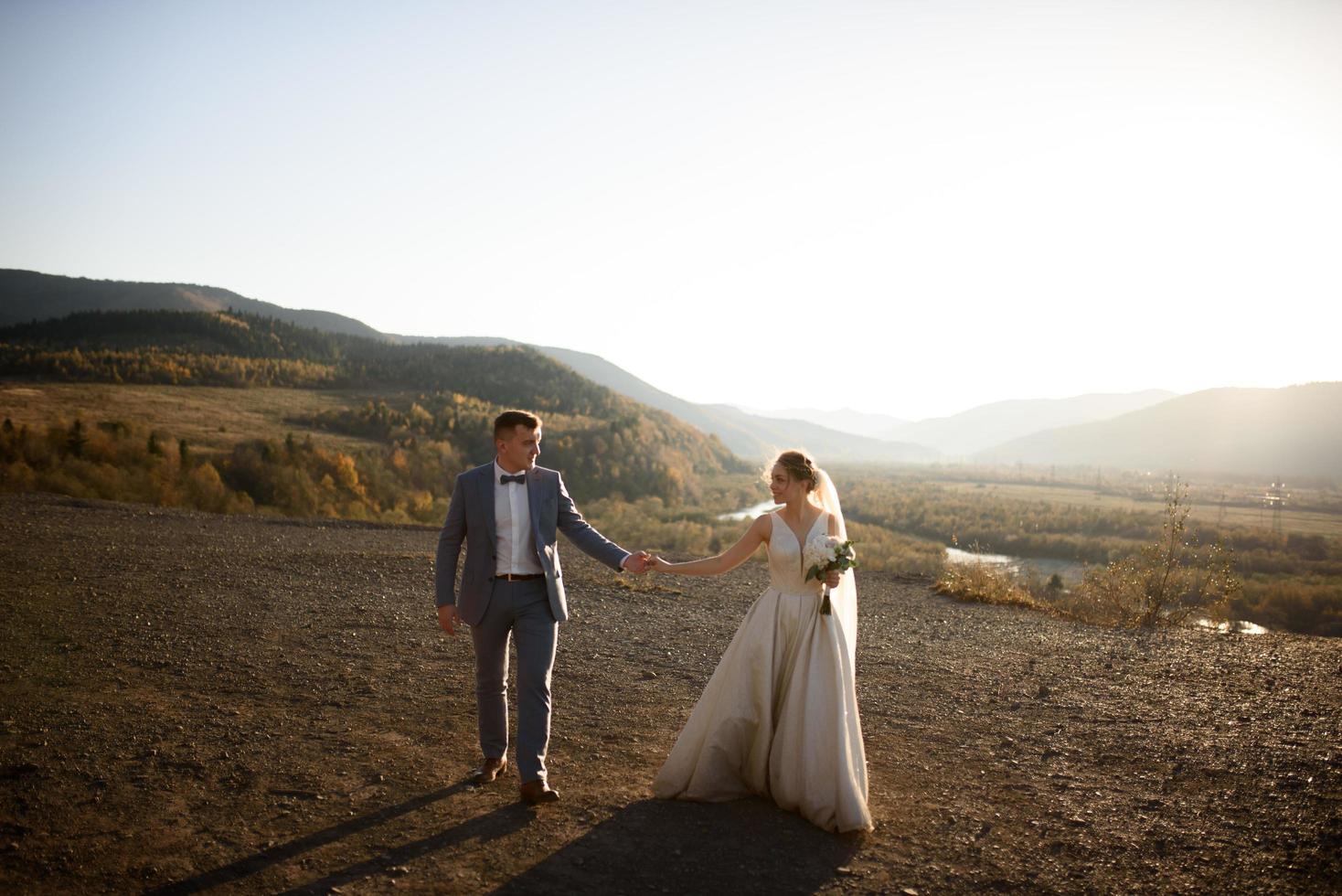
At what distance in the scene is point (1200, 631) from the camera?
479 inches

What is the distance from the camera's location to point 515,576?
496 cm

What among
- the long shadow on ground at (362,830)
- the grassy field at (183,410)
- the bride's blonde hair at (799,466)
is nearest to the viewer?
the long shadow on ground at (362,830)

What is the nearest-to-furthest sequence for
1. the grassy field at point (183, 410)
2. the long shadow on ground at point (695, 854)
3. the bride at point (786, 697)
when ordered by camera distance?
the long shadow on ground at point (695, 854)
the bride at point (786, 697)
the grassy field at point (183, 410)

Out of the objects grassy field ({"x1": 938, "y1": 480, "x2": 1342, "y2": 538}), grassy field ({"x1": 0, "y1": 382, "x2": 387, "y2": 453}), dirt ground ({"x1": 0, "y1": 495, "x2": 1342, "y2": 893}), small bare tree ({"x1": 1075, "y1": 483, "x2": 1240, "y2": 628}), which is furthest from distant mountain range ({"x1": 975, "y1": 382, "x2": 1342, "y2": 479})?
grassy field ({"x1": 0, "y1": 382, "x2": 387, "y2": 453})

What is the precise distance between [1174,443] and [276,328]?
165014 mm

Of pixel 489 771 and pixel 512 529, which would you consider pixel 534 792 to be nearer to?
pixel 489 771

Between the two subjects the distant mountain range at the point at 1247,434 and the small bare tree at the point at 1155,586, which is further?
the distant mountain range at the point at 1247,434

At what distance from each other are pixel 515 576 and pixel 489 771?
1359mm

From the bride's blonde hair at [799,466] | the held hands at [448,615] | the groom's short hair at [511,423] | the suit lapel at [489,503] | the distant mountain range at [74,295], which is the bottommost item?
the held hands at [448,615]

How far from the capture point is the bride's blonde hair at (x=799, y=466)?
5.22 meters

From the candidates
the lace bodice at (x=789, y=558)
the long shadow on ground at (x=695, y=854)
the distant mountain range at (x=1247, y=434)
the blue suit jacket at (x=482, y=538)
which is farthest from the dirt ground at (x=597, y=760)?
the distant mountain range at (x=1247, y=434)

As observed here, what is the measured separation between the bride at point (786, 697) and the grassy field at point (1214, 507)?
51.8 feet

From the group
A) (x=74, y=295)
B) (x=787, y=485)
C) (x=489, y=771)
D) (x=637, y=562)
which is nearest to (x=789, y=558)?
(x=787, y=485)

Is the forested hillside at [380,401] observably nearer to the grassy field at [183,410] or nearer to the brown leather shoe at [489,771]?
the grassy field at [183,410]
